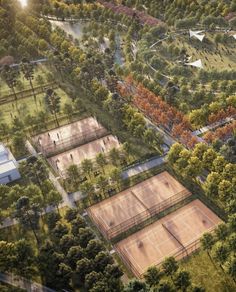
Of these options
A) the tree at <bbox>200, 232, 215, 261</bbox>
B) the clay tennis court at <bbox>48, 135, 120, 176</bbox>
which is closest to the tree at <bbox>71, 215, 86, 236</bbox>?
the clay tennis court at <bbox>48, 135, 120, 176</bbox>

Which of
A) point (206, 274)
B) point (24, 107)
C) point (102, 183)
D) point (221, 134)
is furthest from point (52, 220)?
point (24, 107)

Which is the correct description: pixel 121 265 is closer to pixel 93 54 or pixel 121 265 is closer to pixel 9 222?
pixel 9 222

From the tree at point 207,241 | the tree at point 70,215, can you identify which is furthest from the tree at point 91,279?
the tree at point 207,241

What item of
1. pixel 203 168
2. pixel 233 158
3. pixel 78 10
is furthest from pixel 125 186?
pixel 78 10

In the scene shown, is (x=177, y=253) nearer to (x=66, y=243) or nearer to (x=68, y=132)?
(x=66, y=243)

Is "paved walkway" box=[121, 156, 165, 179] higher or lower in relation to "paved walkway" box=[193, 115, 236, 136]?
lower

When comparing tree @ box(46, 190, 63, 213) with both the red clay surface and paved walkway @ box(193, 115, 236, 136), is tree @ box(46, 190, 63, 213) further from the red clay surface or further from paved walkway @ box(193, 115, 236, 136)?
paved walkway @ box(193, 115, 236, 136)

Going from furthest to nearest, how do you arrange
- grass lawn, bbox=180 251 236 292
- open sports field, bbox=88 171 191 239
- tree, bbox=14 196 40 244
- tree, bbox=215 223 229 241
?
open sports field, bbox=88 171 191 239 < tree, bbox=14 196 40 244 < tree, bbox=215 223 229 241 < grass lawn, bbox=180 251 236 292
